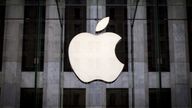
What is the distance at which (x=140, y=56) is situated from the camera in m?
22.8

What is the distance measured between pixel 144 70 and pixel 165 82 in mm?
1253

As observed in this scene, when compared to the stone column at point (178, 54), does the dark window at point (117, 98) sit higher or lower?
lower

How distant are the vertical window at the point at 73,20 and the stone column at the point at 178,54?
4.72 m

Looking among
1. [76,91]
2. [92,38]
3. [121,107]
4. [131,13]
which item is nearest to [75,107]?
[76,91]

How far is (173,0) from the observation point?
23.2 m

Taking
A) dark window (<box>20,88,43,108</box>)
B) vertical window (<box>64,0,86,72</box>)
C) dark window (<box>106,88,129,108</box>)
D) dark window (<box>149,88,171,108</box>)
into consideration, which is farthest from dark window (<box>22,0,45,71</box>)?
dark window (<box>149,88,171,108</box>)

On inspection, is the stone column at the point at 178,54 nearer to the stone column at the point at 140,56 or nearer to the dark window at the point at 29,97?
the stone column at the point at 140,56

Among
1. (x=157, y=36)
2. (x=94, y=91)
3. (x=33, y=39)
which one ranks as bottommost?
(x=94, y=91)

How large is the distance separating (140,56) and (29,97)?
6164 millimetres

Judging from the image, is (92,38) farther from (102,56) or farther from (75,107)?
(75,107)

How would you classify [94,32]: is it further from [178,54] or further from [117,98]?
[178,54]

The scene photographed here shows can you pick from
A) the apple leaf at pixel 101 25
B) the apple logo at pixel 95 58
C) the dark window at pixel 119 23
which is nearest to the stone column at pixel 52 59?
the apple logo at pixel 95 58

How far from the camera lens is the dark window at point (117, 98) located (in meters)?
22.2

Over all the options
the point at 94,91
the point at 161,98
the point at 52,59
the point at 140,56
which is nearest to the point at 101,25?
the point at 140,56
